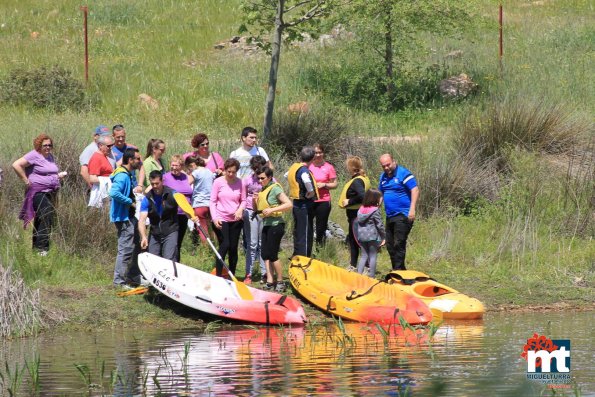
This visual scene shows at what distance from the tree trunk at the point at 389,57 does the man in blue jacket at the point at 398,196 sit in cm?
1028

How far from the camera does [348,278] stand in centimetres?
1523

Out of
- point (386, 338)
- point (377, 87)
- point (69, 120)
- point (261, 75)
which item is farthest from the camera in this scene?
point (261, 75)

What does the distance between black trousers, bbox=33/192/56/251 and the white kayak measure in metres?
1.98

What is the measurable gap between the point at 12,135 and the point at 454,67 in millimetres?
11528

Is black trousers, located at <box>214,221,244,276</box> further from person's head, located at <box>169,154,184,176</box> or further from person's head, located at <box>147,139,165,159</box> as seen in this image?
person's head, located at <box>147,139,165,159</box>

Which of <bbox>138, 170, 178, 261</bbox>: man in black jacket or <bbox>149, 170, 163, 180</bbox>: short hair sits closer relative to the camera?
<bbox>149, 170, 163, 180</bbox>: short hair

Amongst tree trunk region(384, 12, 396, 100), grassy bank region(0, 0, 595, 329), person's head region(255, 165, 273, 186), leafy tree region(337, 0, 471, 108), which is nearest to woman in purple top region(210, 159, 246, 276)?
person's head region(255, 165, 273, 186)

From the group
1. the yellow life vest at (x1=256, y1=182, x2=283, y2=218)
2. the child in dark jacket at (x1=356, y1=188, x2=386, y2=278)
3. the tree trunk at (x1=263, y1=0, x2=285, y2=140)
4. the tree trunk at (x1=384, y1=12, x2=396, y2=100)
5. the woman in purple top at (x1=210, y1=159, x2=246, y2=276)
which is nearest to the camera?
the yellow life vest at (x1=256, y1=182, x2=283, y2=218)

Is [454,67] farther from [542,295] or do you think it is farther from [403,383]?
[403,383]

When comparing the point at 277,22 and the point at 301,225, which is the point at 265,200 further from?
the point at 277,22

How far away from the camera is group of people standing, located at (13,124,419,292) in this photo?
1483 centimetres

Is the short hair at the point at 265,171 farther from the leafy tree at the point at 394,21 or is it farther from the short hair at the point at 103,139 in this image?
the leafy tree at the point at 394,21

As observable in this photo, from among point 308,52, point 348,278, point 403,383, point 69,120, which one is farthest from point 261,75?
point 403,383

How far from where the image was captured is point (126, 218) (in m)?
14.9
